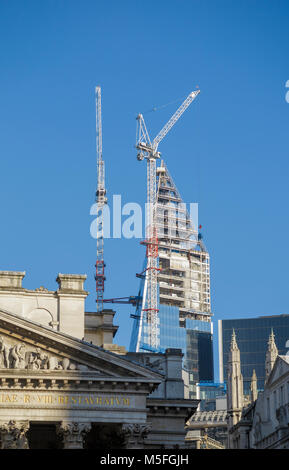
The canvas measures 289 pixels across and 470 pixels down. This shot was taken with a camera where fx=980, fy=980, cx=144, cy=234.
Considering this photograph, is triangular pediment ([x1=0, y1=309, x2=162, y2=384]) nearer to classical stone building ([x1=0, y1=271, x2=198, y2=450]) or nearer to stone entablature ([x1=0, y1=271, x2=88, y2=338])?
classical stone building ([x1=0, y1=271, x2=198, y2=450])

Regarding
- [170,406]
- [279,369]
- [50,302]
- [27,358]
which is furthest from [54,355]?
[279,369]

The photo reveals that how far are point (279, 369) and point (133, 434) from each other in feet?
124

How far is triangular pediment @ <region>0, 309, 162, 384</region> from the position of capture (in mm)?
72000

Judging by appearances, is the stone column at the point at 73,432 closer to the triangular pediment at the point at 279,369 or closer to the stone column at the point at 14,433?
the stone column at the point at 14,433

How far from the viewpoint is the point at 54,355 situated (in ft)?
239

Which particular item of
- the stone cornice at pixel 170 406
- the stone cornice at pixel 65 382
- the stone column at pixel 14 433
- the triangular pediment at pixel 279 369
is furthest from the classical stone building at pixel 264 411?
the stone column at pixel 14 433

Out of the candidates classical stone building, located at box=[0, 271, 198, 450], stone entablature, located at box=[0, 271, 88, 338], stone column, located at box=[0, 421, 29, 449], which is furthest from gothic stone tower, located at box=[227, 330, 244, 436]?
stone column, located at box=[0, 421, 29, 449]

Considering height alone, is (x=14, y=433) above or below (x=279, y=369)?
below

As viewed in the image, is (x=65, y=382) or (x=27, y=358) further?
(x=27, y=358)

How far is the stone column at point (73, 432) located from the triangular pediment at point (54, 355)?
12.1 feet

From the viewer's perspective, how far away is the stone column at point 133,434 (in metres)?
71.8

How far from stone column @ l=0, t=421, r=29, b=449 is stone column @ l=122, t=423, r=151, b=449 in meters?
7.23

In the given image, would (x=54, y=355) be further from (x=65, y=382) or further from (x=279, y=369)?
(x=279, y=369)
